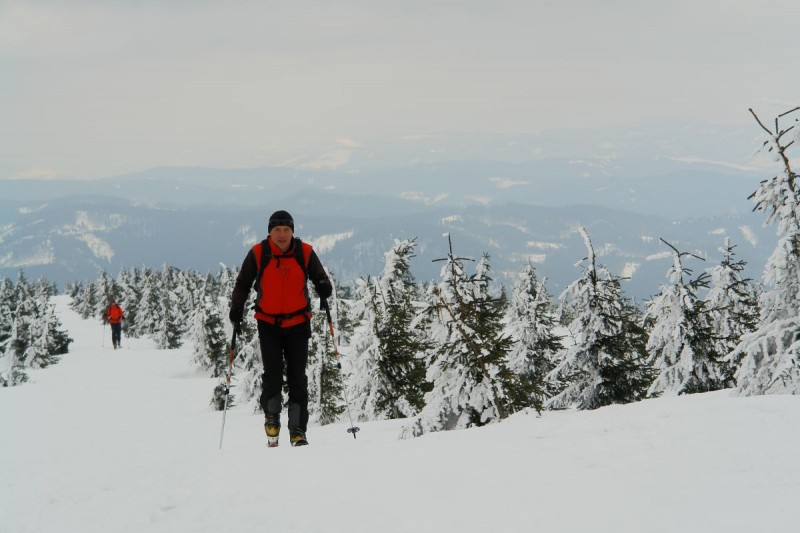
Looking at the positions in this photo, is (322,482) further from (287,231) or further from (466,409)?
(466,409)

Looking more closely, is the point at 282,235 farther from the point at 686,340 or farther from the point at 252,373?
the point at 252,373

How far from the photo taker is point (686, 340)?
16.2 meters

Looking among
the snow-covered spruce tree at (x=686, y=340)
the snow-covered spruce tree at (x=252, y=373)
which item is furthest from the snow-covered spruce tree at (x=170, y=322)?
the snow-covered spruce tree at (x=686, y=340)

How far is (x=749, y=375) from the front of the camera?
8.38 metres

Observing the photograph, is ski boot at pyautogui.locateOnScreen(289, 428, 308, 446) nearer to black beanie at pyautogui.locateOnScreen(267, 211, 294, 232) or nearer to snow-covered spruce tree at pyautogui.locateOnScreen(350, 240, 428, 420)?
black beanie at pyautogui.locateOnScreen(267, 211, 294, 232)

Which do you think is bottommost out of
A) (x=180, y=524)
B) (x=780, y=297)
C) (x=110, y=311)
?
(x=110, y=311)

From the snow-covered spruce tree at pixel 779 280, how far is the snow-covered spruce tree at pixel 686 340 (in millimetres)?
7123

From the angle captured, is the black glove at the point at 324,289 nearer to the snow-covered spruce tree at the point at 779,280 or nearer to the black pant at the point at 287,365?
the black pant at the point at 287,365

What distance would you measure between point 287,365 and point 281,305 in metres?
0.81

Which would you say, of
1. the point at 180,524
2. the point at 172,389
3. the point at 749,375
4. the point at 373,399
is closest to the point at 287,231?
the point at 180,524

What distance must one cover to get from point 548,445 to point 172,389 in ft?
80.7

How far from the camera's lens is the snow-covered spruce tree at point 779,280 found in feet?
27.3

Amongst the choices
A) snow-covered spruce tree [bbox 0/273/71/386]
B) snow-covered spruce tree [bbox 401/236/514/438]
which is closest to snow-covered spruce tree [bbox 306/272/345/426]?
snow-covered spruce tree [bbox 401/236/514/438]

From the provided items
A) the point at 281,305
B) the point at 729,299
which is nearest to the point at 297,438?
the point at 281,305
